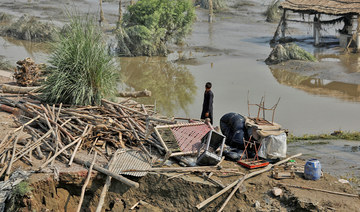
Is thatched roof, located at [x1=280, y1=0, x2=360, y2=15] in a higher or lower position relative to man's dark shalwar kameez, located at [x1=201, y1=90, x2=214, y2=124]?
higher

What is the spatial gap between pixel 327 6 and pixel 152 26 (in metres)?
7.96

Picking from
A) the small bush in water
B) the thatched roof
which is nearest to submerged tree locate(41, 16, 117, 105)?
the small bush in water

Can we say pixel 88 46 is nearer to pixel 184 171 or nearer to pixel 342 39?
pixel 184 171

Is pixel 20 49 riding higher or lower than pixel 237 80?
higher

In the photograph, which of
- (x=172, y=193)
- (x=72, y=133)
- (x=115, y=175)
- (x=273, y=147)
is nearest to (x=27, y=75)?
(x=72, y=133)

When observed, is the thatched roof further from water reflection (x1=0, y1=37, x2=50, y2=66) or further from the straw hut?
water reflection (x1=0, y1=37, x2=50, y2=66)

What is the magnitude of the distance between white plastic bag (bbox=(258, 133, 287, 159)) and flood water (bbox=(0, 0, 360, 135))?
3.53 meters

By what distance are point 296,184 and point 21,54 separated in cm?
1504

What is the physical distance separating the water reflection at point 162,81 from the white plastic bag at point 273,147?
471 centimetres

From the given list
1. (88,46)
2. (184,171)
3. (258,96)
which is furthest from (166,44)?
(184,171)

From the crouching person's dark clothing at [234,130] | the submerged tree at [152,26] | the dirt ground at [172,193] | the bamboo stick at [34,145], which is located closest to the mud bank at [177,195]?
the dirt ground at [172,193]

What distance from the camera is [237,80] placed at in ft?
53.7

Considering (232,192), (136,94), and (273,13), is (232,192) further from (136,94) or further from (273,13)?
(273,13)

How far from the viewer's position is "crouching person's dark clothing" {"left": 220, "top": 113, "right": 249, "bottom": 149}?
27.8 ft
